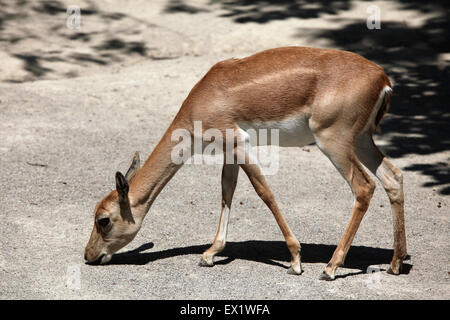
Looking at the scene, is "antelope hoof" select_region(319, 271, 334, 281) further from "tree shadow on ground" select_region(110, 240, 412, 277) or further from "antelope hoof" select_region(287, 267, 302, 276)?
"tree shadow on ground" select_region(110, 240, 412, 277)

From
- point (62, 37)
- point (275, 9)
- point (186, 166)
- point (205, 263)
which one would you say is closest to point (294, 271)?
point (205, 263)

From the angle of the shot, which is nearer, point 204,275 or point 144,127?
point 204,275

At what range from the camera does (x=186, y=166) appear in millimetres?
9266

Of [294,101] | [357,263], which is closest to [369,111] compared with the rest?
[294,101]

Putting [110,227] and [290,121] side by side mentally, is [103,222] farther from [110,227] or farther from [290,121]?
[290,121]

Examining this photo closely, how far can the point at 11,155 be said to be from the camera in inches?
363

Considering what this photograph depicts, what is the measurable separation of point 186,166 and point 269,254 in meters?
2.78

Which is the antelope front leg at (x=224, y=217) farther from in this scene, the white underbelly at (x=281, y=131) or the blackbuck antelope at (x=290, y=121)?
the white underbelly at (x=281, y=131)

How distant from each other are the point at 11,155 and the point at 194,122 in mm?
3926

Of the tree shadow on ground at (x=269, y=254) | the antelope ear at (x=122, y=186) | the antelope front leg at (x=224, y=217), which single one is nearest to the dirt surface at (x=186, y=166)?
the tree shadow on ground at (x=269, y=254)

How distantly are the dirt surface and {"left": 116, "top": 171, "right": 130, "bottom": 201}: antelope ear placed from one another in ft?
2.26

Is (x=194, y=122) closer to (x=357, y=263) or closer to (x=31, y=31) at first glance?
(x=357, y=263)

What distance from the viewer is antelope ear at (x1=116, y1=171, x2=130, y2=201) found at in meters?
6.04

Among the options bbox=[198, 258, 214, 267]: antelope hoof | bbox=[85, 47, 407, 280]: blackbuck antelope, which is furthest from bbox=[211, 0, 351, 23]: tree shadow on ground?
bbox=[198, 258, 214, 267]: antelope hoof
